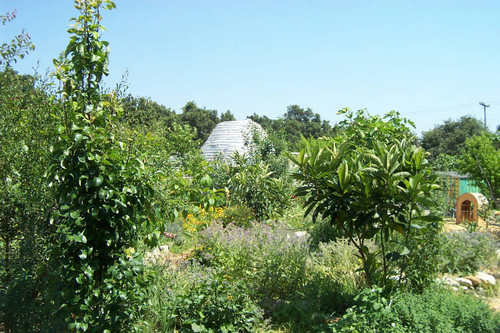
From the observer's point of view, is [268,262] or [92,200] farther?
[268,262]

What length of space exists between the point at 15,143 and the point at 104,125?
1096 mm

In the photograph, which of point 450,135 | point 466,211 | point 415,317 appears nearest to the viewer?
point 415,317

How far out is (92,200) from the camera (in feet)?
9.84

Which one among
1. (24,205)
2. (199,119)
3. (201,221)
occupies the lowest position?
(201,221)

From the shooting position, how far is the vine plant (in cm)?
296

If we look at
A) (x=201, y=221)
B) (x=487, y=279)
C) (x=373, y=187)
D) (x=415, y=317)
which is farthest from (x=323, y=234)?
(x=415, y=317)

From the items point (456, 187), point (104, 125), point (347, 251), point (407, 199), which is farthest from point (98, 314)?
point (456, 187)

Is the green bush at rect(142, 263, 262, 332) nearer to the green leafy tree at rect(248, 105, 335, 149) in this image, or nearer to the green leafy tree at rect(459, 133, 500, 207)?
the green leafy tree at rect(459, 133, 500, 207)

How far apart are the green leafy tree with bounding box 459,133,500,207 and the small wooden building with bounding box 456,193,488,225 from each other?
1.88 m

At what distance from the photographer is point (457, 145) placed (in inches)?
1417

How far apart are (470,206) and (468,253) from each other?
7182 mm

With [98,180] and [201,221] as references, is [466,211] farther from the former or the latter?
[98,180]

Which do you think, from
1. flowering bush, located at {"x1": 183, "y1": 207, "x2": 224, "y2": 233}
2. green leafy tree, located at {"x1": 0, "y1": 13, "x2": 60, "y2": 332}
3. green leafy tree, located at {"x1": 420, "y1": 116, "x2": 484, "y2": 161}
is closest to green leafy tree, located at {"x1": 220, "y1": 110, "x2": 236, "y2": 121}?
green leafy tree, located at {"x1": 420, "y1": 116, "x2": 484, "y2": 161}

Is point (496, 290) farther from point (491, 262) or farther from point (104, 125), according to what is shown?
point (104, 125)
